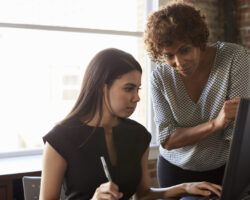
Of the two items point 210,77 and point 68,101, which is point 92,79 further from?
point 68,101

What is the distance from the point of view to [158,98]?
5.49ft

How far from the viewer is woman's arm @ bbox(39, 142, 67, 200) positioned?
1.30m

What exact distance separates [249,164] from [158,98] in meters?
0.83

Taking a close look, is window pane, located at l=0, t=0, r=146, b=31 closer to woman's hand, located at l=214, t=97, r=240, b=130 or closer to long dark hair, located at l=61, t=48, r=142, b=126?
long dark hair, located at l=61, t=48, r=142, b=126

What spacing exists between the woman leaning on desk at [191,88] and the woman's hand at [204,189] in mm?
277

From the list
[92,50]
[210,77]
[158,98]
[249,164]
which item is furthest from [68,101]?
[249,164]

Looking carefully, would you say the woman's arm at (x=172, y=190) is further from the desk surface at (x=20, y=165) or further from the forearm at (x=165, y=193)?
the desk surface at (x=20, y=165)

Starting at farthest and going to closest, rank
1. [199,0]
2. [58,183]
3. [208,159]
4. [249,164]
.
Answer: [199,0] < [208,159] < [58,183] < [249,164]

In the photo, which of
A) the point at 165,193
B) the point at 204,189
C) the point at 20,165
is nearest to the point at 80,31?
the point at 20,165

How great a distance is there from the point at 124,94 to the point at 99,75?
0.38 feet

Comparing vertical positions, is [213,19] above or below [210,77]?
above

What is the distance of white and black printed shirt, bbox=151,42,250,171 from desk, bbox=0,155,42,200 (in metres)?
0.88

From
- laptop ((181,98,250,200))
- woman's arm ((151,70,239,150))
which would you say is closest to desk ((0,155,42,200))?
woman's arm ((151,70,239,150))

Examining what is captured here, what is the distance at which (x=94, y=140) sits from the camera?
1426 mm
